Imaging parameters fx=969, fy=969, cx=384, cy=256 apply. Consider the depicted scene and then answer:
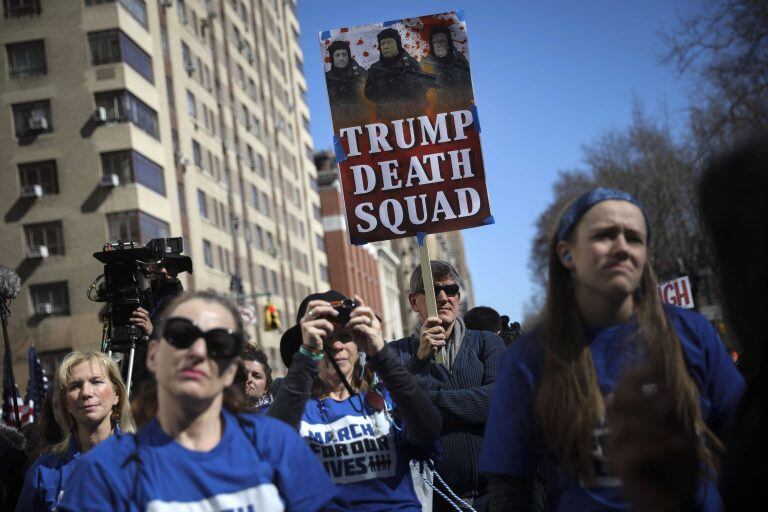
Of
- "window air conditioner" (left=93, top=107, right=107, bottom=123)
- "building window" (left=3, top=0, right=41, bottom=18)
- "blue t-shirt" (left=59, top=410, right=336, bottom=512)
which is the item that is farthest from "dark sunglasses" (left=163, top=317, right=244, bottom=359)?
"building window" (left=3, top=0, right=41, bottom=18)

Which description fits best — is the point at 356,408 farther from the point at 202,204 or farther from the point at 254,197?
the point at 254,197

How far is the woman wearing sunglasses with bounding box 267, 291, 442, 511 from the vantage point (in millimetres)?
4078

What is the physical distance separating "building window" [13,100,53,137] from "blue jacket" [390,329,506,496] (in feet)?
118

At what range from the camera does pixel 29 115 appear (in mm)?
38656

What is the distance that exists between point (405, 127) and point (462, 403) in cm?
213

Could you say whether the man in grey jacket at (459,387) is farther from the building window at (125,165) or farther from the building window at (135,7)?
the building window at (135,7)

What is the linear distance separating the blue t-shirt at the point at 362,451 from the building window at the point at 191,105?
43.1 m

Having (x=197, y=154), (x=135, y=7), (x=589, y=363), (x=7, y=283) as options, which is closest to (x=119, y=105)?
(x=135, y=7)

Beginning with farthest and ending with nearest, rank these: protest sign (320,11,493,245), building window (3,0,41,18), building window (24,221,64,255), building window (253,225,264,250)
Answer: building window (253,225,264,250), building window (3,0,41,18), building window (24,221,64,255), protest sign (320,11,493,245)

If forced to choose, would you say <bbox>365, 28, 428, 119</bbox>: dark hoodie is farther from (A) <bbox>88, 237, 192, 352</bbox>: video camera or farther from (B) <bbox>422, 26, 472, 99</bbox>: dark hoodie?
(A) <bbox>88, 237, 192, 352</bbox>: video camera

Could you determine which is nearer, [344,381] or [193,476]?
[193,476]

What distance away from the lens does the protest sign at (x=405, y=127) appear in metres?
6.46

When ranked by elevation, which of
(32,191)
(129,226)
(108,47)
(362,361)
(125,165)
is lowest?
(362,361)

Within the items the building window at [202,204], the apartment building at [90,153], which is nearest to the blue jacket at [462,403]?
the apartment building at [90,153]
